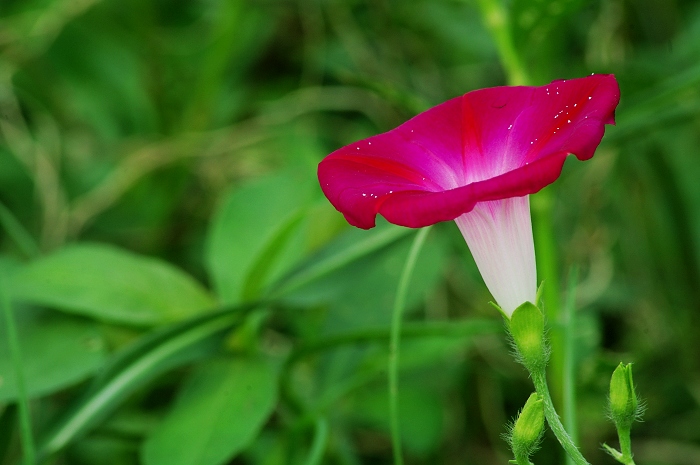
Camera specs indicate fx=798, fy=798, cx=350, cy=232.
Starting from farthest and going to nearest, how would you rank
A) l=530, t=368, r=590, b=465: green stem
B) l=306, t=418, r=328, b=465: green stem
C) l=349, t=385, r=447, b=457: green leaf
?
l=349, t=385, r=447, b=457: green leaf → l=306, t=418, r=328, b=465: green stem → l=530, t=368, r=590, b=465: green stem

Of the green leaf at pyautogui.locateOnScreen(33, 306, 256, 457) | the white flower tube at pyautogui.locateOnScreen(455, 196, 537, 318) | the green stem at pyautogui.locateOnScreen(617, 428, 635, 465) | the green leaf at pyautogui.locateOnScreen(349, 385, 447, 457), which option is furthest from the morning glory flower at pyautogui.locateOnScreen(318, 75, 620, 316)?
the green leaf at pyautogui.locateOnScreen(349, 385, 447, 457)

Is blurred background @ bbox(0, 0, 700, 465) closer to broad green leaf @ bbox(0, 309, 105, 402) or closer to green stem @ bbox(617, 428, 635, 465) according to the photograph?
broad green leaf @ bbox(0, 309, 105, 402)

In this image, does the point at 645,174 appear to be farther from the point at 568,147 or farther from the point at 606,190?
the point at 568,147

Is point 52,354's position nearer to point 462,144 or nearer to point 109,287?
point 109,287

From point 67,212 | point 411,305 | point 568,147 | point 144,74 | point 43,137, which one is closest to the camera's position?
point 568,147

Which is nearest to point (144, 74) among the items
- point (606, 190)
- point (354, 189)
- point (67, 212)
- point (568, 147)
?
point (67, 212)

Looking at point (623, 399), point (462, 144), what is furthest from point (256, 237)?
point (623, 399)

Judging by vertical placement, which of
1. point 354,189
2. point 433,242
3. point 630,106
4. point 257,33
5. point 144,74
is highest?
point 257,33
